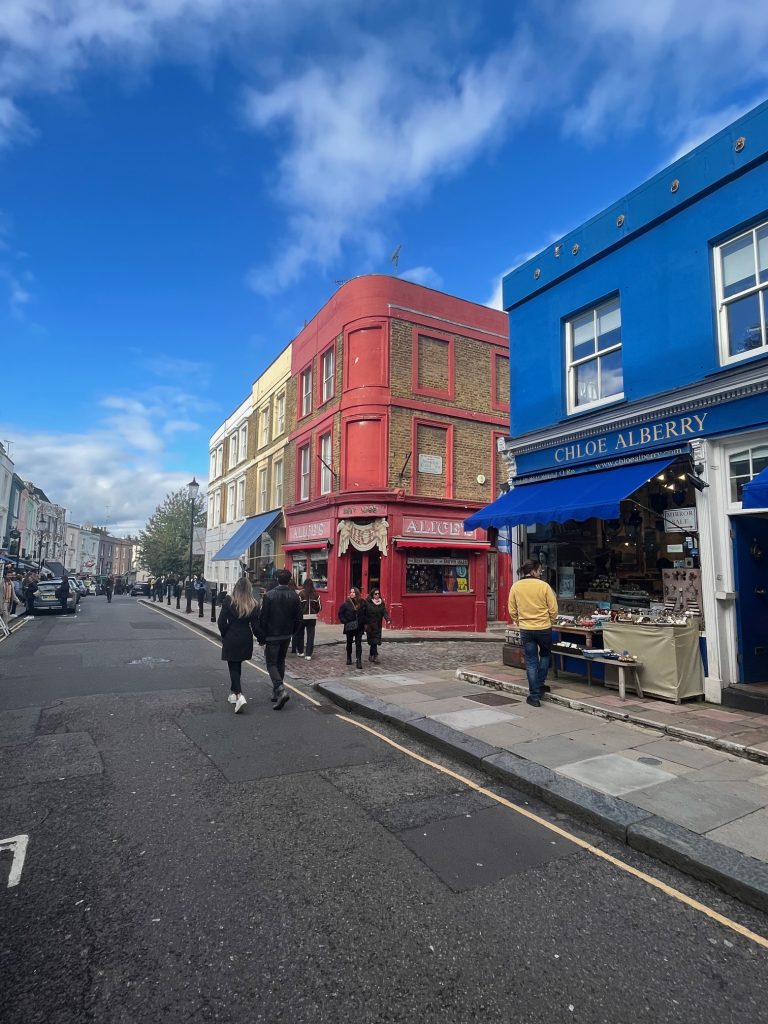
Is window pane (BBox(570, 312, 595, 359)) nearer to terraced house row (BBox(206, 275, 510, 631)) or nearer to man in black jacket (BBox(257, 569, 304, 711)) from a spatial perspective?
man in black jacket (BBox(257, 569, 304, 711))

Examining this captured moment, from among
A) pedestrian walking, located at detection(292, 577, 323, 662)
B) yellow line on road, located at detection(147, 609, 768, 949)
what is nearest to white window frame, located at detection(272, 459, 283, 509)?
pedestrian walking, located at detection(292, 577, 323, 662)

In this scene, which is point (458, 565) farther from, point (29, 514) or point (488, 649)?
point (29, 514)

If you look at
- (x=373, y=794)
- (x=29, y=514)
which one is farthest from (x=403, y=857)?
(x=29, y=514)

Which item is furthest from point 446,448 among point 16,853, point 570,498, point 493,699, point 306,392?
point 16,853

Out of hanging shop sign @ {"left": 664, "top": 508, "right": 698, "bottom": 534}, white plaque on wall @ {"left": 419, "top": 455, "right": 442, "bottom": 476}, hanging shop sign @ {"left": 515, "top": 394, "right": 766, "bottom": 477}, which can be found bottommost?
hanging shop sign @ {"left": 664, "top": 508, "right": 698, "bottom": 534}

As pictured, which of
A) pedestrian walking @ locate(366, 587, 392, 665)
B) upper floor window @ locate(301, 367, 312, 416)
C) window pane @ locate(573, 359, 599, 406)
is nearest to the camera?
window pane @ locate(573, 359, 599, 406)

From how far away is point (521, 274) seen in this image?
1138 centimetres

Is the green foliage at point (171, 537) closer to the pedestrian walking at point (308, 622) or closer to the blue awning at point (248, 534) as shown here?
the blue awning at point (248, 534)

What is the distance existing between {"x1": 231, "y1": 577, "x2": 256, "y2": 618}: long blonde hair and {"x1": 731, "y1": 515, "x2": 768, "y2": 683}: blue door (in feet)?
21.1

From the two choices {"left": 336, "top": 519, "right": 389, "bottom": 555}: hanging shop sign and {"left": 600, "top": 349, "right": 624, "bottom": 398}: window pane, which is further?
{"left": 336, "top": 519, "right": 389, "bottom": 555}: hanging shop sign

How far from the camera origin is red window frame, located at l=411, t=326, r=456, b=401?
774 inches

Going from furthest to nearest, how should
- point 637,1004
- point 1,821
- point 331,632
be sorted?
point 331,632
point 1,821
point 637,1004

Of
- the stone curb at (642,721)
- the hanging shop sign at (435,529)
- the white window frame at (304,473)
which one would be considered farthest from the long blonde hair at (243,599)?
the white window frame at (304,473)

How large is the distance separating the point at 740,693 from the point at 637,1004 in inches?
222
